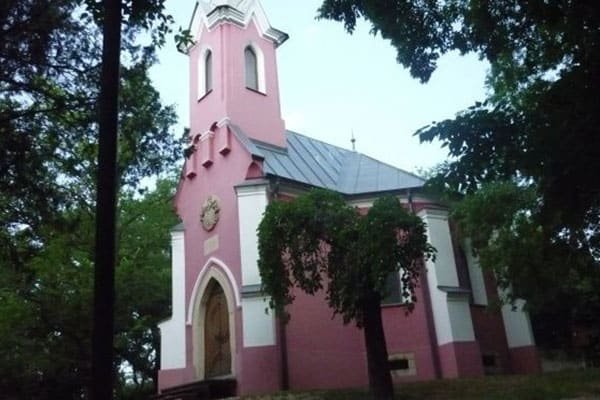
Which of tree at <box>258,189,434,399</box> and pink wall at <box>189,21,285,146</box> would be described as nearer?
tree at <box>258,189,434,399</box>

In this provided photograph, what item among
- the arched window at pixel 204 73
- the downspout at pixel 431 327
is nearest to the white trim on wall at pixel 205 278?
the downspout at pixel 431 327

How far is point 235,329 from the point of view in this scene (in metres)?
16.8

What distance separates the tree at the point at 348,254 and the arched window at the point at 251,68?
27.5ft

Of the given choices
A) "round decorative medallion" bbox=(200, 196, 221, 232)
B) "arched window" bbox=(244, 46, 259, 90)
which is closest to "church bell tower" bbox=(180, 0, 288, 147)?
"arched window" bbox=(244, 46, 259, 90)

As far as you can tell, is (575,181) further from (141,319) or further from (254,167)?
(141,319)

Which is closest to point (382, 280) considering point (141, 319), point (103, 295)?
point (103, 295)

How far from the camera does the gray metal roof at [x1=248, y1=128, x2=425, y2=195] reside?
1877cm

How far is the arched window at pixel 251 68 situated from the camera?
69.9ft

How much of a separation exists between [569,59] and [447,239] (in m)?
9.85

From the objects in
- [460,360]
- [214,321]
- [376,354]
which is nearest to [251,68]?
[214,321]

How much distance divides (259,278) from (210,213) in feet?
10.7

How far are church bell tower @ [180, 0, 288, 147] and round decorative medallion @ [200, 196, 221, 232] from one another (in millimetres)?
2511

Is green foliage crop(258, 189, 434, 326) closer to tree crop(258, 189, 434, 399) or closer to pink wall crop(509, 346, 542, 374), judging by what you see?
tree crop(258, 189, 434, 399)

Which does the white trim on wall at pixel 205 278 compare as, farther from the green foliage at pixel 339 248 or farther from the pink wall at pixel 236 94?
the pink wall at pixel 236 94
